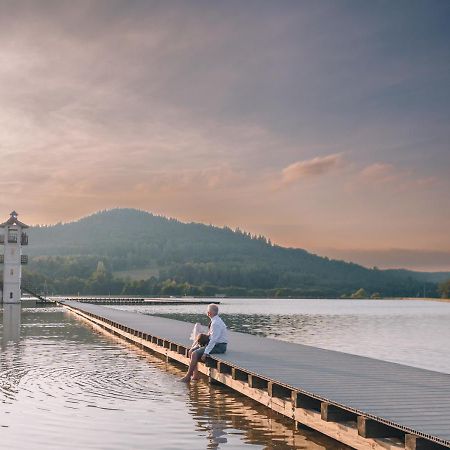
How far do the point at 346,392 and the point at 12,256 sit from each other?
8093cm

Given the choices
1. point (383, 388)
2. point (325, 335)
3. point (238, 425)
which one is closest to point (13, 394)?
point (238, 425)

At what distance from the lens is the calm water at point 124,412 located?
46.6 ft

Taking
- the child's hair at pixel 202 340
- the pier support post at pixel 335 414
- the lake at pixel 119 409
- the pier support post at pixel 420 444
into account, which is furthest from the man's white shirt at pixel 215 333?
the pier support post at pixel 420 444

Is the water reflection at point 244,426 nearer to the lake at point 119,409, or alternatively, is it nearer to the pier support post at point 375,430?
the lake at point 119,409

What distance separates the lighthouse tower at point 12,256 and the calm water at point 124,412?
2549 inches

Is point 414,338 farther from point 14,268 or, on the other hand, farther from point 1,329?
point 14,268

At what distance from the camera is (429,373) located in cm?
1895

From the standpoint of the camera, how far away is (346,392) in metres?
15.3

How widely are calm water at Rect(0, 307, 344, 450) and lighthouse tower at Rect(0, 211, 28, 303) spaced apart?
6476 centimetres

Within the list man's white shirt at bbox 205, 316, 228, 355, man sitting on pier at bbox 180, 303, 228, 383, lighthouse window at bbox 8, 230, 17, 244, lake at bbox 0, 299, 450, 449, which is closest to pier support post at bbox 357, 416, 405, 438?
lake at bbox 0, 299, 450, 449

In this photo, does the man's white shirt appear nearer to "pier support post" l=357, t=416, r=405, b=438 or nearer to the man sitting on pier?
the man sitting on pier

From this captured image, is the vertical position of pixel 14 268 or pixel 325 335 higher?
pixel 14 268

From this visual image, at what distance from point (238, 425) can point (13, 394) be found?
6981 mm

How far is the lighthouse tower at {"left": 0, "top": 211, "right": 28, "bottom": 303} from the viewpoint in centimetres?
9075
